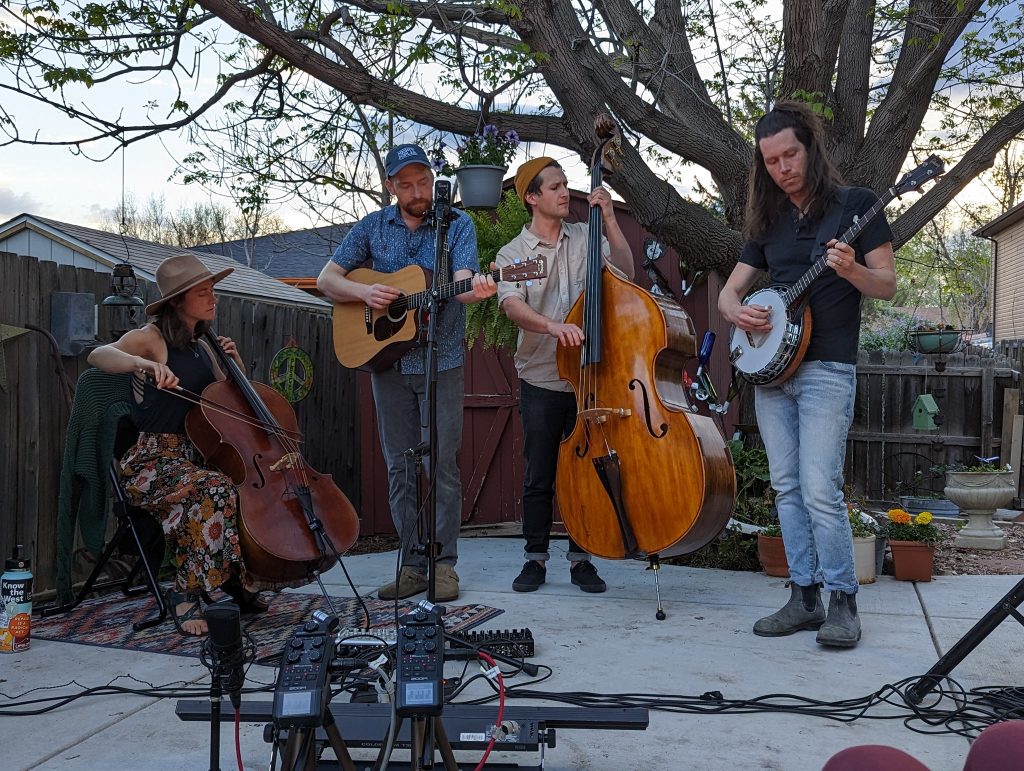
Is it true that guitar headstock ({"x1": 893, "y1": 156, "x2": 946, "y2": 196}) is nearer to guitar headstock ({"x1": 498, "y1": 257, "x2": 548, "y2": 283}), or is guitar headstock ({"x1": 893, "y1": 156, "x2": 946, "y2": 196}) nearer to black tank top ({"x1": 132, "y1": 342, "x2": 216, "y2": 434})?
guitar headstock ({"x1": 498, "y1": 257, "x2": 548, "y2": 283})

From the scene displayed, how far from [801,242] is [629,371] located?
0.85 m

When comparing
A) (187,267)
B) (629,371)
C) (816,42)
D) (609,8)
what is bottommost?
(629,371)

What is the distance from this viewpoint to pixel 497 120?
597cm

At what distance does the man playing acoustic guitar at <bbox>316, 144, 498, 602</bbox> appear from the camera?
412 cm

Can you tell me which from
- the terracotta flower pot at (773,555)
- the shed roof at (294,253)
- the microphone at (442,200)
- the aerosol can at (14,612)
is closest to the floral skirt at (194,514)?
the aerosol can at (14,612)

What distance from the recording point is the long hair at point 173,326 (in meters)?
3.88

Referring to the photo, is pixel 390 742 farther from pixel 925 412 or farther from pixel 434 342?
pixel 925 412

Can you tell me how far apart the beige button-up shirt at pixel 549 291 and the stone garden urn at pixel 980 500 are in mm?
4301

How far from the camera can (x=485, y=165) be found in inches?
226

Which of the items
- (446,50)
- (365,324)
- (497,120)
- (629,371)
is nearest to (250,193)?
(446,50)

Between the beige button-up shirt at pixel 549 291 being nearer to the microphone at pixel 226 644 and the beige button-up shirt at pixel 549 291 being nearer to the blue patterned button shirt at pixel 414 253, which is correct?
the blue patterned button shirt at pixel 414 253

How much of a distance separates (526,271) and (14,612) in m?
2.40

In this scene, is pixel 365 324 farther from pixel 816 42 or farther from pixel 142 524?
pixel 816 42

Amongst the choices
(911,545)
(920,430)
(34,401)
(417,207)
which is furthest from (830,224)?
(920,430)
